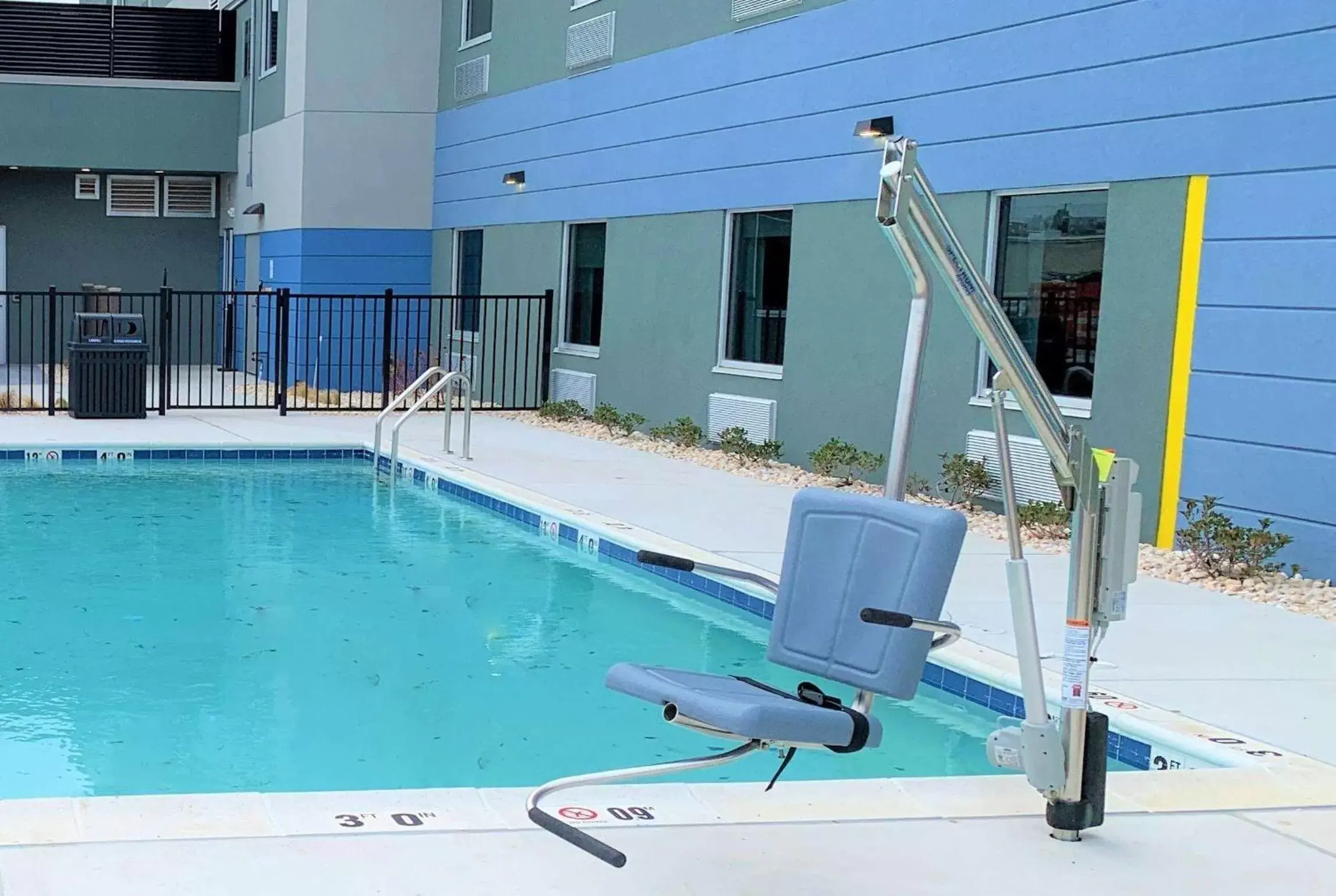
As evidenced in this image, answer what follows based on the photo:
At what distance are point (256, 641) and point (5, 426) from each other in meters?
6.89

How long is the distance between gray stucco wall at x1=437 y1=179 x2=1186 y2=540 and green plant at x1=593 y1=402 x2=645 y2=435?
163 mm

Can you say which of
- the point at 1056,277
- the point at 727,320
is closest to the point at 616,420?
the point at 727,320

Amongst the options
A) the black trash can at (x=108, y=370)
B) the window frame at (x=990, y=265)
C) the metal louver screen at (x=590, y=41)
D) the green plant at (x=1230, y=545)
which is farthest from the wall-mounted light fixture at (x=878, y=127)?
the black trash can at (x=108, y=370)

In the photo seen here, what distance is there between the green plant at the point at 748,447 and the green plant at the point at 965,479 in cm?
199

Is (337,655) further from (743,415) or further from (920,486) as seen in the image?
(743,415)

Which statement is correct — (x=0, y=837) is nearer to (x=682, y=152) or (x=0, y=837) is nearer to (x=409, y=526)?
(x=409, y=526)

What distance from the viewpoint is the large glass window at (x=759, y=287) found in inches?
455

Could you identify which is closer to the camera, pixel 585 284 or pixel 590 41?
pixel 590 41

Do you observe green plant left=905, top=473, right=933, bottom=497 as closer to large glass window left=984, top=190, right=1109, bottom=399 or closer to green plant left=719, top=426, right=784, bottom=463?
large glass window left=984, top=190, right=1109, bottom=399

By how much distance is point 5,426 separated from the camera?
11992mm

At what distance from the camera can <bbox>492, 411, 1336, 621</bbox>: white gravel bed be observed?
266 inches

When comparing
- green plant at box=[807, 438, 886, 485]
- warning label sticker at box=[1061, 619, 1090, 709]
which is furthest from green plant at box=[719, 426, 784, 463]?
warning label sticker at box=[1061, 619, 1090, 709]

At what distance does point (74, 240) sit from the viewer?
20359 mm

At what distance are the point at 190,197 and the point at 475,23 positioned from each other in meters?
6.18
